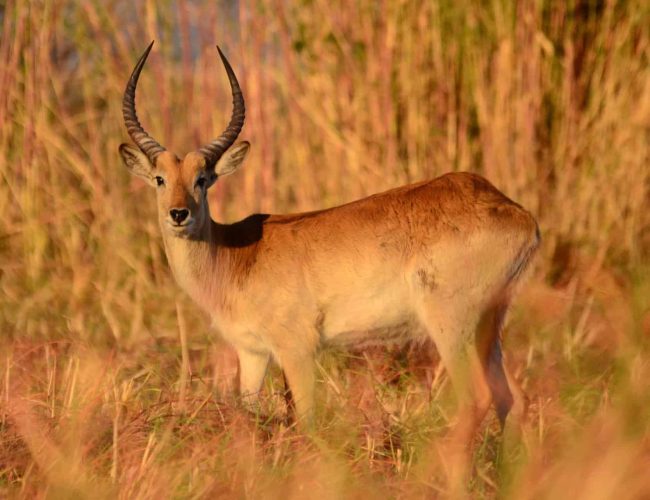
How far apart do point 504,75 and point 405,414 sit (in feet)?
8.68

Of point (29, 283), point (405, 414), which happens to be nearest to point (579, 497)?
point (405, 414)

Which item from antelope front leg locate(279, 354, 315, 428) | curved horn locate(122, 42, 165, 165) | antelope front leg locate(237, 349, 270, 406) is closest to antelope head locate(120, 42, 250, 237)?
curved horn locate(122, 42, 165, 165)

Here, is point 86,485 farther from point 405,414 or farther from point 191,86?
point 191,86

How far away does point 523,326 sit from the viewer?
5.98 meters

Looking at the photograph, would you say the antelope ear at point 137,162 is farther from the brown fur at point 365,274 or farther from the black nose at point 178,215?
the black nose at point 178,215

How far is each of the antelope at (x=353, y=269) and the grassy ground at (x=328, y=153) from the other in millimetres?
233

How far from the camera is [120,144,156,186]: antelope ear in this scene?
536 cm

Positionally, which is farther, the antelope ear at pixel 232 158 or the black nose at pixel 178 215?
the antelope ear at pixel 232 158

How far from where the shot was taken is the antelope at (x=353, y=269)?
4.86 m

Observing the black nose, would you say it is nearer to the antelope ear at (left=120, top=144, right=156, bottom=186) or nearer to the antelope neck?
the antelope neck

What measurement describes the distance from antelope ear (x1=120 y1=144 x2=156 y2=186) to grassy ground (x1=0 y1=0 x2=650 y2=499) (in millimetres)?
767

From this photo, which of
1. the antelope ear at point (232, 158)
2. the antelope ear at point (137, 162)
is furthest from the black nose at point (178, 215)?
the antelope ear at point (232, 158)

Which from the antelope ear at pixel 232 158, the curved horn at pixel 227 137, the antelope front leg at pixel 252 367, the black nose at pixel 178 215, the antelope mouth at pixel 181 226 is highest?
the curved horn at pixel 227 137

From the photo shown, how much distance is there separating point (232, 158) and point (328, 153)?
1484mm
